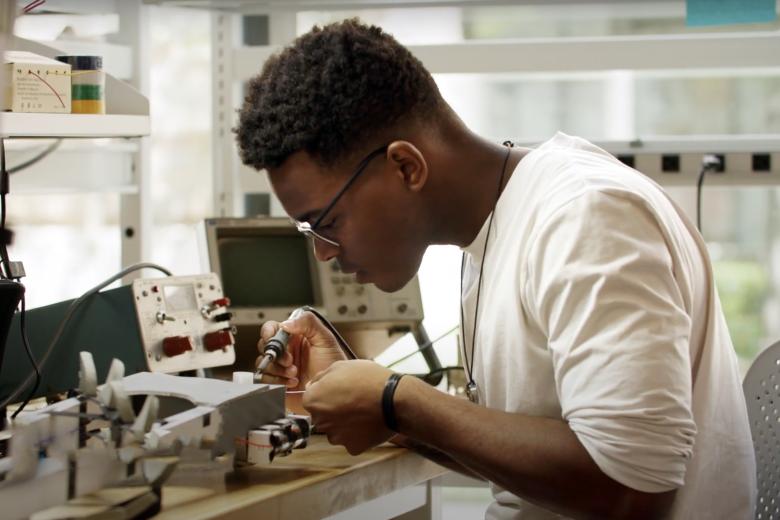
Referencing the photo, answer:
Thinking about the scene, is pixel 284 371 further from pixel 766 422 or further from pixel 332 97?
pixel 766 422

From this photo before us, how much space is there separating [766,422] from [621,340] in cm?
61

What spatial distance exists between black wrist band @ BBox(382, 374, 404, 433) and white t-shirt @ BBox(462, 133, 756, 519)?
12 cm

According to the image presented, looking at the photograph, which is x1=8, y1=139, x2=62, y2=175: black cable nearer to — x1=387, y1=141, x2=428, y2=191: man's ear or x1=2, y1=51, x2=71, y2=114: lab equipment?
x1=2, y1=51, x2=71, y2=114: lab equipment

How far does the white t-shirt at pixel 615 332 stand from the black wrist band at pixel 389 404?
0.12m

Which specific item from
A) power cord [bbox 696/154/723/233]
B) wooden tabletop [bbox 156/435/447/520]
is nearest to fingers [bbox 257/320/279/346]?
wooden tabletop [bbox 156/435/447/520]

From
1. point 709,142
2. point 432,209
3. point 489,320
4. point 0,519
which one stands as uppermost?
point 709,142

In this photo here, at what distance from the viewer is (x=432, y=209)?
4.53ft

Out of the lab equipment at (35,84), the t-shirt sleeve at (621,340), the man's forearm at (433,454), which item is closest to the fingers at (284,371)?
the man's forearm at (433,454)

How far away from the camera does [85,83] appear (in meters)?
1.71

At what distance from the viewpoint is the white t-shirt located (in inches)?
43.4

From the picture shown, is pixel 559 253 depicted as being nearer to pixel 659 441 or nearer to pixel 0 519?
pixel 659 441

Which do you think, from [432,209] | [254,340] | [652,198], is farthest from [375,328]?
[652,198]

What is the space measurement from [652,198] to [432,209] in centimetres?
29

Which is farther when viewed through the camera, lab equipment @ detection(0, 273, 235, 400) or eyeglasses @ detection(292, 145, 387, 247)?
lab equipment @ detection(0, 273, 235, 400)
